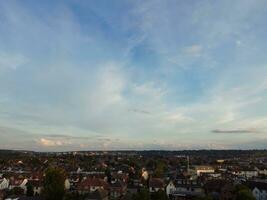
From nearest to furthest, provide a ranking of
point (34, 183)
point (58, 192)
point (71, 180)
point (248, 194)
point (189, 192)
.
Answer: point (248, 194) → point (58, 192) → point (189, 192) → point (34, 183) → point (71, 180)

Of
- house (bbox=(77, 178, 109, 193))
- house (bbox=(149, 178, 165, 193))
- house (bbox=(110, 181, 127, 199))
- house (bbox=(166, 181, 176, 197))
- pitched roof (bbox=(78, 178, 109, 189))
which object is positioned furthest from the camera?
house (bbox=(149, 178, 165, 193))

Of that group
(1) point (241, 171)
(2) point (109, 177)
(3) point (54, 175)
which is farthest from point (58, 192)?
(1) point (241, 171)

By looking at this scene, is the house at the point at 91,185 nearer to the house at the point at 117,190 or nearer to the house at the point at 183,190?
the house at the point at 117,190

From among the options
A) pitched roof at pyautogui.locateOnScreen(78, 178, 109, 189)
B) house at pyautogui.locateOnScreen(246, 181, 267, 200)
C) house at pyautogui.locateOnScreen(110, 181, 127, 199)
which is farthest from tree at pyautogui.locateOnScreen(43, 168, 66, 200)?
house at pyautogui.locateOnScreen(246, 181, 267, 200)

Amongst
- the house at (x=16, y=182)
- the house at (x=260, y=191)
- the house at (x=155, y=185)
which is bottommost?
the house at (x=260, y=191)

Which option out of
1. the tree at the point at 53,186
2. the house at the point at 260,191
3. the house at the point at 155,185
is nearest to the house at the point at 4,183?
the tree at the point at 53,186

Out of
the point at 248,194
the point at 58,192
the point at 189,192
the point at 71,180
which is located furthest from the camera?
the point at 71,180

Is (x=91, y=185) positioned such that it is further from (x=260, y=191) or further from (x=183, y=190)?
(x=260, y=191)

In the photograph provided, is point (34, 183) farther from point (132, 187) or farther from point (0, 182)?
point (132, 187)

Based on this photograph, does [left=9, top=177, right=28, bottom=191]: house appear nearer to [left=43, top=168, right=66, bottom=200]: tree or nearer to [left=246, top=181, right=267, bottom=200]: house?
[left=43, top=168, right=66, bottom=200]: tree
